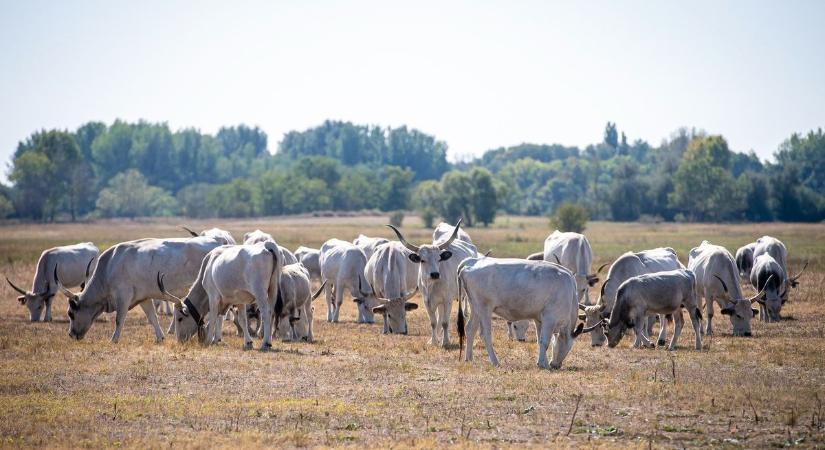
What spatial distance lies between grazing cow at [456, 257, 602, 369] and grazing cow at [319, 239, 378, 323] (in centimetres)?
973

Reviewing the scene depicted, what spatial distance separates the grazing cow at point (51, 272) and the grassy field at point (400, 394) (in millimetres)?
4411

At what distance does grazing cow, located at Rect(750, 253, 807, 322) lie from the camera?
25547mm

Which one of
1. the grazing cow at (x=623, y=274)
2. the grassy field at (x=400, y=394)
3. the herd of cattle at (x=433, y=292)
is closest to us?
the grassy field at (x=400, y=394)

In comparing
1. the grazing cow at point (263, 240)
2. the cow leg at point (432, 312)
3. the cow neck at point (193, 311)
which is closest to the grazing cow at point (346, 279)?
the grazing cow at point (263, 240)

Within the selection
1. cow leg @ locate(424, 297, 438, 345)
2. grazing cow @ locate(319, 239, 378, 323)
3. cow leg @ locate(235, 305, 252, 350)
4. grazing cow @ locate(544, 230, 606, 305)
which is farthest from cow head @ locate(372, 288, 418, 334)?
grazing cow @ locate(544, 230, 606, 305)

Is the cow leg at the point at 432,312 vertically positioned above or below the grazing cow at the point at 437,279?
below

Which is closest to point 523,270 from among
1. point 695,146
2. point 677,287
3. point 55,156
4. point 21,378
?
point 677,287

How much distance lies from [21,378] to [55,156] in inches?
5657

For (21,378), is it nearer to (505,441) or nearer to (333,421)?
(333,421)

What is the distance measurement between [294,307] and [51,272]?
Result: 9597 mm

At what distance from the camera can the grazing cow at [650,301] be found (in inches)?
771

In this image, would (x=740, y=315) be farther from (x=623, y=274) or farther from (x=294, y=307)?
(x=294, y=307)

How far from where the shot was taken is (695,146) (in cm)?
16750

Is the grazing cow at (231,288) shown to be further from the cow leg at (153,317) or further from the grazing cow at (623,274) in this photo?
the grazing cow at (623,274)
